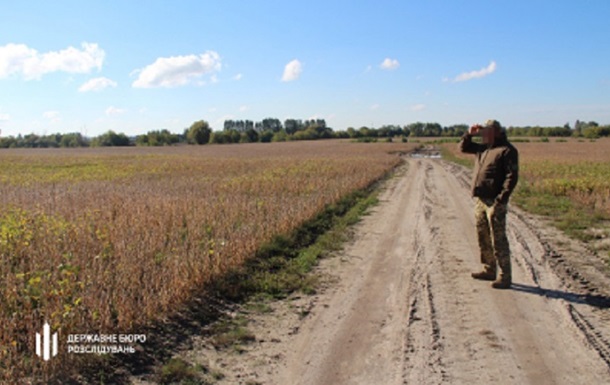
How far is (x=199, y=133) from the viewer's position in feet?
440

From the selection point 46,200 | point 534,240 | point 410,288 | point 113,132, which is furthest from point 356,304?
point 113,132

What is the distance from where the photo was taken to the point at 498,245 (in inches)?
284

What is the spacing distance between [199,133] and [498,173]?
13193 centimetres

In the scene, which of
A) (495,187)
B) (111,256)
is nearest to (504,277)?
(495,187)

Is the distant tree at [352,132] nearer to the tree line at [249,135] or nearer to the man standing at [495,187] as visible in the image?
the tree line at [249,135]

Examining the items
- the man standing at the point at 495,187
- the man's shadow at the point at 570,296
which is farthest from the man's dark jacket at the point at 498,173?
the man's shadow at the point at 570,296

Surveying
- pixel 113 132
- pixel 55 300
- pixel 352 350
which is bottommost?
pixel 352 350

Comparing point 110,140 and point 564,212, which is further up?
point 110,140

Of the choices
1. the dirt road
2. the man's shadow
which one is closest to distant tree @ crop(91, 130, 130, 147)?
the dirt road

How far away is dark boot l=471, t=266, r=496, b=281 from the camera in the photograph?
7.59 metres

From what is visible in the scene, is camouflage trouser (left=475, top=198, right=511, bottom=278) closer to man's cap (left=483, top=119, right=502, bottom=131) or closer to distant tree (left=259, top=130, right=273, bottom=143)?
man's cap (left=483, top=119, right=502, bottom=131)

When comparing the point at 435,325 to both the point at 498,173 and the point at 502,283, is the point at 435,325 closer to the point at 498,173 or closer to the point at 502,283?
the point at 502,283

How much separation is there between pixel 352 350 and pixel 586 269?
5.25m

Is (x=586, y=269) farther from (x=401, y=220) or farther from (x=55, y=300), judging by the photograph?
(x=55, y=300)
